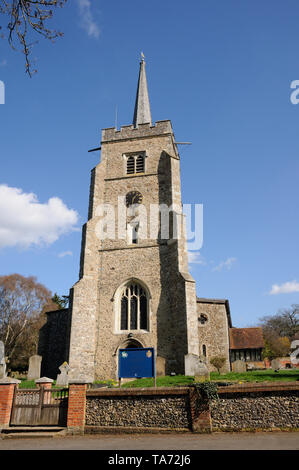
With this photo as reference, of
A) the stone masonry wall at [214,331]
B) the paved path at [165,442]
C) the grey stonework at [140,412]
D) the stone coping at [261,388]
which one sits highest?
the stone masonry wall at [214,331]

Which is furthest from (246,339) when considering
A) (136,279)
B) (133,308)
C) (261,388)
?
(261,388)

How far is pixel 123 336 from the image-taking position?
1873 cm

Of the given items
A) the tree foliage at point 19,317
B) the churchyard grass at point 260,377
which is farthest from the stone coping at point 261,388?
the tree foliage at point 19,317

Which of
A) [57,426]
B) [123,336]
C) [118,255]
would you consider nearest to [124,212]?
[118,255]

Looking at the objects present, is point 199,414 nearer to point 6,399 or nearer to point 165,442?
point 165,442

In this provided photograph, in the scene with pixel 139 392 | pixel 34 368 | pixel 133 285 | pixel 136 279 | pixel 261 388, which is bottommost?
pixel 139 392

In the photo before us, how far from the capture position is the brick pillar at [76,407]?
8711 millimetres

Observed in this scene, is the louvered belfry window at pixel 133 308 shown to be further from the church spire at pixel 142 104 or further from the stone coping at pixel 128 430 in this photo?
the church spire at pixel 142 104

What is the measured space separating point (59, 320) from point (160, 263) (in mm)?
8117

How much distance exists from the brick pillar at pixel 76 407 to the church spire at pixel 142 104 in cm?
2168

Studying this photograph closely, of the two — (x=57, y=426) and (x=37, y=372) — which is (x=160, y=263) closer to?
(x=37, y=372)

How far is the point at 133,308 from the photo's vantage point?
1953cm

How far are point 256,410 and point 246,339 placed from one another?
22446 millimetres
